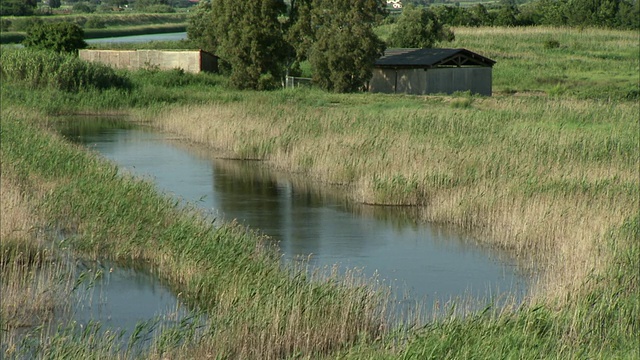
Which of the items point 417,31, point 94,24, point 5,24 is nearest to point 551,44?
point 417,31

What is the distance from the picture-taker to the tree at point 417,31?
6581cm

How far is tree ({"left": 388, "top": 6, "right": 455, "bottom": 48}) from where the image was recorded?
65.8m

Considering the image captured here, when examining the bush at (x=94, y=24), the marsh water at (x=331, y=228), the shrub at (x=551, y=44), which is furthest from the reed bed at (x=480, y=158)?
the bush at (x=94, y=24)

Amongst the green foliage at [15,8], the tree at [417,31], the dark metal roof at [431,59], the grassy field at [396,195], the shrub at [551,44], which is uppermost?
the green foliage at [15,8]

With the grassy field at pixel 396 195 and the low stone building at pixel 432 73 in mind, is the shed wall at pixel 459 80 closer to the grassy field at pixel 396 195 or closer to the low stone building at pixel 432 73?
the low stone building at pixel 432 73

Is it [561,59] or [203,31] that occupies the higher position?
[203,31]

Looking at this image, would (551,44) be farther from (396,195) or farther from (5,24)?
(5,24)

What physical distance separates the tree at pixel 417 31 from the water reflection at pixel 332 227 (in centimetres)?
3746

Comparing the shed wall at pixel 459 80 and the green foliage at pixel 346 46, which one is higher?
the green foliage at pixel 346 46

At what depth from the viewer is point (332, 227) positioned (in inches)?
790

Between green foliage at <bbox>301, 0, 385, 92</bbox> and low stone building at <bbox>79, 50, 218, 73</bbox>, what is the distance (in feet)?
35.0

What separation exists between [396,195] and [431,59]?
2652 cm

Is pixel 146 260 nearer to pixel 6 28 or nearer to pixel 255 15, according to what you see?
pixel 255 15

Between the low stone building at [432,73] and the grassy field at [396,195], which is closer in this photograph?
the grassy field at [396,195]
